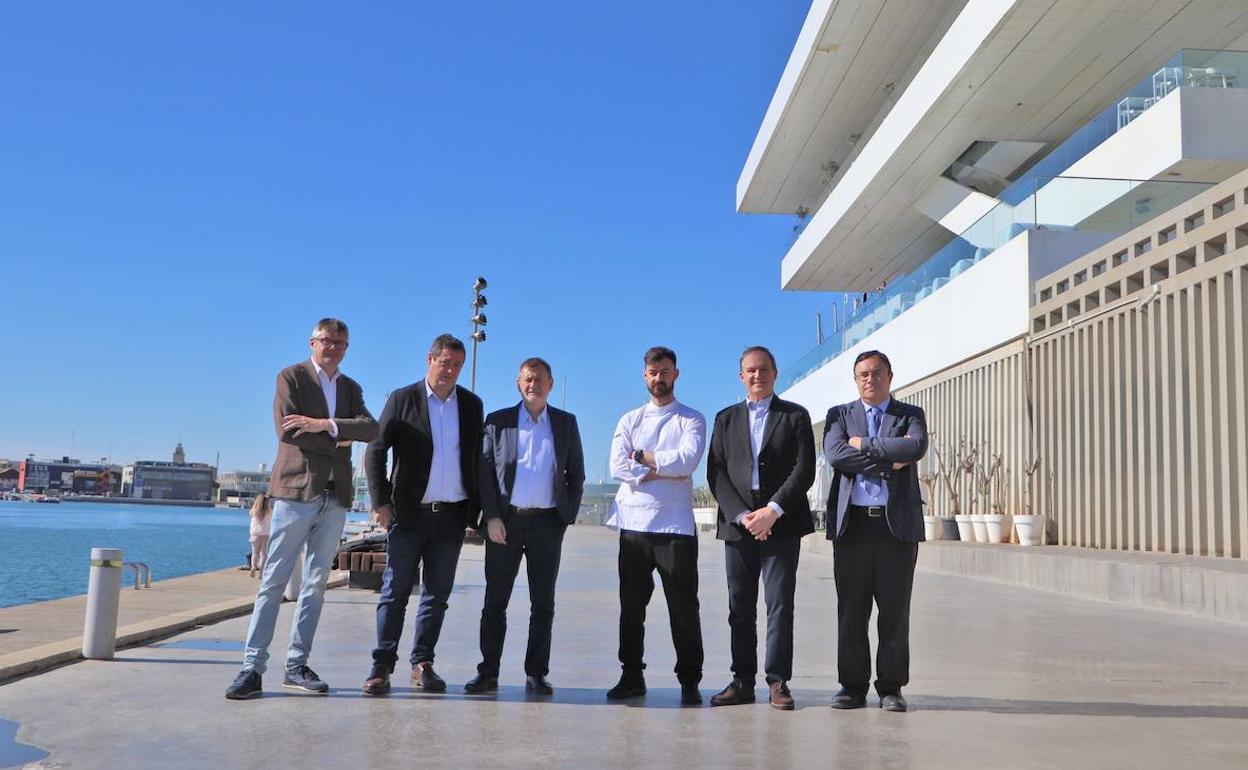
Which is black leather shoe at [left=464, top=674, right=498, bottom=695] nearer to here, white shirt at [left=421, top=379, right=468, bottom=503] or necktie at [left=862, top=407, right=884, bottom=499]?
white shirt at [left=421, top=379, right=468, bottom=503]

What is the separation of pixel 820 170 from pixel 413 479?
32920 mm

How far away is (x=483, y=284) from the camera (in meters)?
32.5

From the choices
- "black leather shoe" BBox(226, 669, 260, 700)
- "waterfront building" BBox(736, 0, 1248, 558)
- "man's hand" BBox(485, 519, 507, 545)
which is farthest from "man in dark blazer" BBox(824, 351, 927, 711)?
"waterfront building" BBox(736, 0, 1248, 558)

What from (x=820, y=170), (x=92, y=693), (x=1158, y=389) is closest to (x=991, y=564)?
(x=1158, y=389)

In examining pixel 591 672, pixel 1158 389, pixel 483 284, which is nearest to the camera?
pixel 591 672

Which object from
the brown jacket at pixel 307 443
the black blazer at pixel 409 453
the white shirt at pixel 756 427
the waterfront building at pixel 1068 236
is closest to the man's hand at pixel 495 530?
the black blazer at pixel 409 453

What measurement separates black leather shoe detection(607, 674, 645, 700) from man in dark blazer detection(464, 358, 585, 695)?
1.45 ft

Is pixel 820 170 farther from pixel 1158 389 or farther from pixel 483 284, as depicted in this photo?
pixel 1158 389

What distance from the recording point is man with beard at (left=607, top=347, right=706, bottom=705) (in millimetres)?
5980

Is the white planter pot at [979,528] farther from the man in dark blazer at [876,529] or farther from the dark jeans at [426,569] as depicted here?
the dark jeans at [426,569]

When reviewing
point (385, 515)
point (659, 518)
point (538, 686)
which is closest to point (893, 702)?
point (659, 518)

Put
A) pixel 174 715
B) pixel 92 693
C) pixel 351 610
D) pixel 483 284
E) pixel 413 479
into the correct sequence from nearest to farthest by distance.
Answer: pixel 174 715, pixel 92 693, pixel 413 479, pixel 351 610, pixel 483 284

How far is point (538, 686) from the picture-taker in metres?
6.03

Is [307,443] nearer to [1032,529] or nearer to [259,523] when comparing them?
[259,523]
